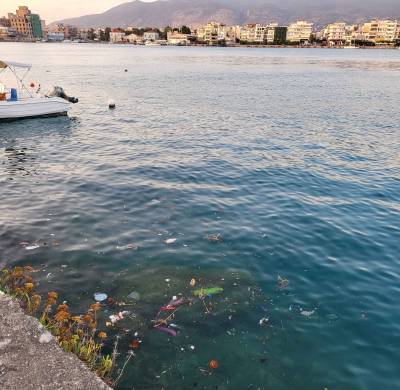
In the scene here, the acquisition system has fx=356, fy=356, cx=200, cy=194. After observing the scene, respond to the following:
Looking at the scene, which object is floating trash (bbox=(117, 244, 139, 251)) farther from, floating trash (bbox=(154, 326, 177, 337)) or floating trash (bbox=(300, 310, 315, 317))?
floating trash (bbox=(300, 310, 315, 317))

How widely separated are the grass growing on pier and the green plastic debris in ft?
8.36

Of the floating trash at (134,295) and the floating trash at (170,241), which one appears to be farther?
the floating trash at (170,241)

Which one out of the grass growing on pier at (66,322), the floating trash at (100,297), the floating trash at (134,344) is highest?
the grass growing on pier at (66,322)

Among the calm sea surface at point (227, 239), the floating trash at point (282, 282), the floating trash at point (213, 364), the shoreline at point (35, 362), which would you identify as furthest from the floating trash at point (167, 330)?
the floating trash at point (282, 282)

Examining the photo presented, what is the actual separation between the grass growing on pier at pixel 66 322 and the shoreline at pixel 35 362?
1.56ft

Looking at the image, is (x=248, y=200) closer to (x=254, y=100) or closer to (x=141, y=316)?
(x=141, y=316)

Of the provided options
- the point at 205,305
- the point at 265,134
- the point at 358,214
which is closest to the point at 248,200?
the point at 358,214

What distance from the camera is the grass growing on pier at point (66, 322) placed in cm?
687

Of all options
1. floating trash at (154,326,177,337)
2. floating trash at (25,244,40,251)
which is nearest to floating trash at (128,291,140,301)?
floating trash at (154,326,177,337)

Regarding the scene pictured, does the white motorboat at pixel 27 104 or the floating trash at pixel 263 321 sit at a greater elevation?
the white motorboat at pixel 27 104

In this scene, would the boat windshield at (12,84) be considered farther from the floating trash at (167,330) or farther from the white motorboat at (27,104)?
the floating trash at (167,330)

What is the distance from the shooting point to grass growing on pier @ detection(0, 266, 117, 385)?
6.87 meters

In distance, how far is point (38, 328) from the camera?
6.69 meters

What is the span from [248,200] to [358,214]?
4588mm
